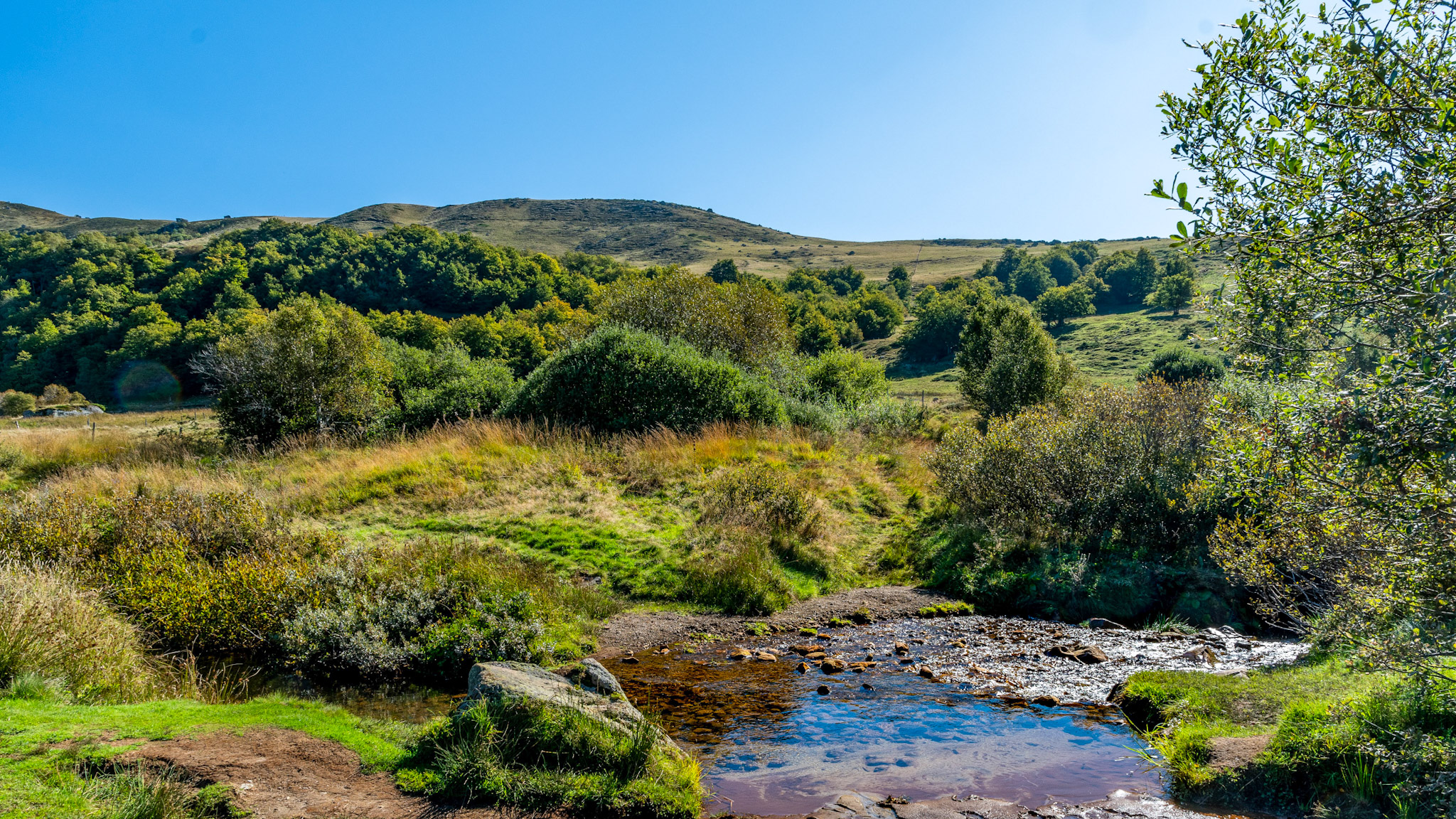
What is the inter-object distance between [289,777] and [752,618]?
290 inches

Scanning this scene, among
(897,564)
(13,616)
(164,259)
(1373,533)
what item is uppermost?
(164,259)

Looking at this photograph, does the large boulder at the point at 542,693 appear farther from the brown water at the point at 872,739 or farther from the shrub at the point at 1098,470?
the shrub at the point at 1098,470

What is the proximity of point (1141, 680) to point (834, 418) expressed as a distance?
16.3m

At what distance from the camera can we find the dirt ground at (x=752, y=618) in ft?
33.7

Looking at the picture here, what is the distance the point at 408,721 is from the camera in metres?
6.89

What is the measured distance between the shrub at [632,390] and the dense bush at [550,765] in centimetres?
1424

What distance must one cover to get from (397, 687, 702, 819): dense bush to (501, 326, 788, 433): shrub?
46.7 feet

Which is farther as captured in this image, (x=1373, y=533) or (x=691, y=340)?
(x=691, y=340)

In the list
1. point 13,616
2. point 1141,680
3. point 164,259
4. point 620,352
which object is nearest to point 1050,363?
point 620,352

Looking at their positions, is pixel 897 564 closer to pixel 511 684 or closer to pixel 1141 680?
pixel 1141 680

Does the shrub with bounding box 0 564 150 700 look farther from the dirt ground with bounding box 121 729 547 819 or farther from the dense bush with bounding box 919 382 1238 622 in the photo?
the dense bush with bounding box 919 382 1238 622

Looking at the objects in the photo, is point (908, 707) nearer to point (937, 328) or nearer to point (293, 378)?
point (293, 378)

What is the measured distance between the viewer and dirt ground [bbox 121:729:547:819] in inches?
191

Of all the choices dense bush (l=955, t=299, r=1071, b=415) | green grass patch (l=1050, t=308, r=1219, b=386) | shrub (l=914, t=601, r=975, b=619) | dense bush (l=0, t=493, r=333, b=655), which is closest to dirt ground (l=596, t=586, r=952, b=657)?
shrub (l=914, t=601, r=975, b=619)
